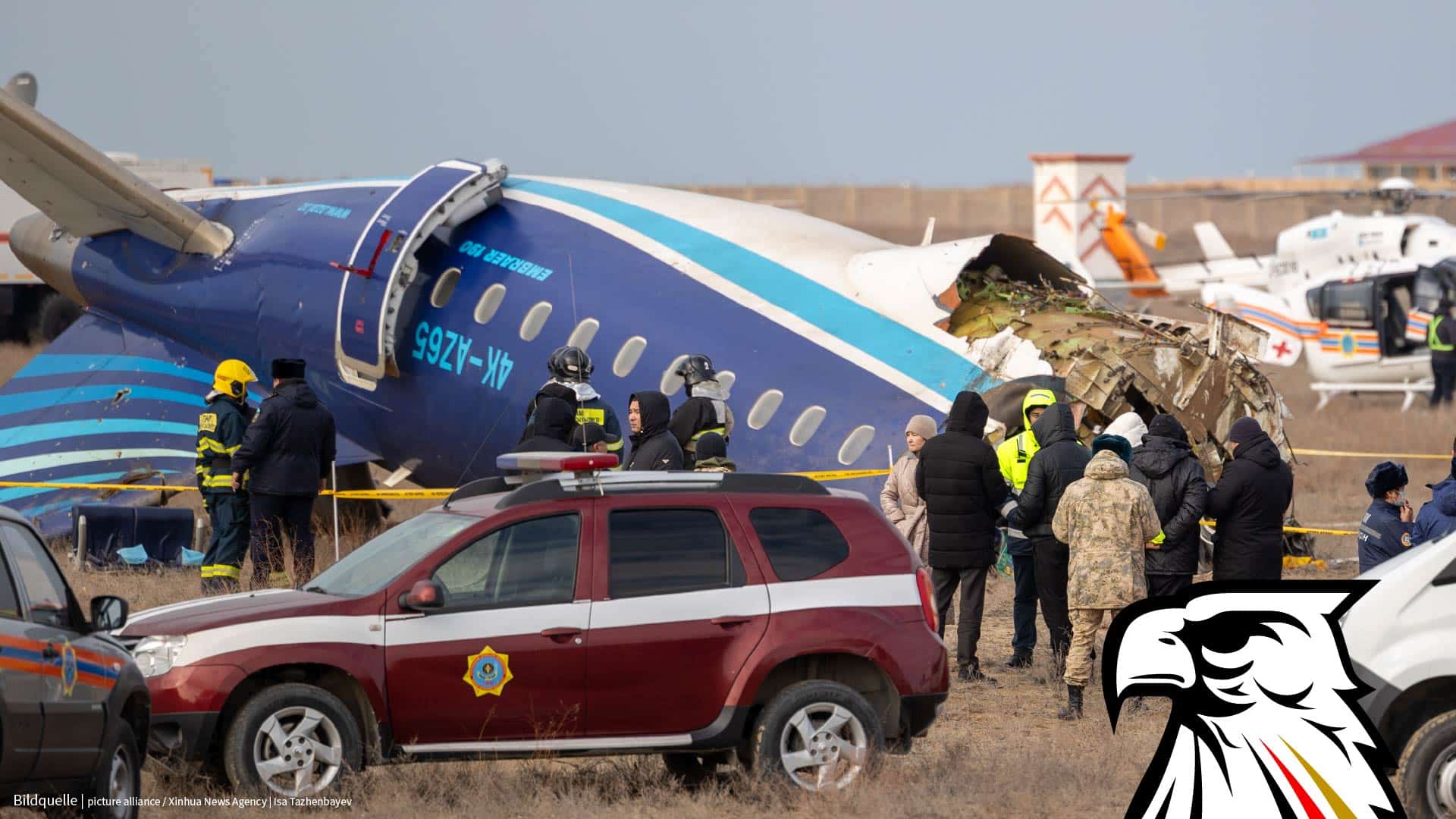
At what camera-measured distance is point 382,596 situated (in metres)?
8.91

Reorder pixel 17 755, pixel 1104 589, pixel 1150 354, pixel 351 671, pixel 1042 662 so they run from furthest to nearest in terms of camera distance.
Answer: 1. pixel 1150 354
2. pixel 1042 662
3. pixel 1104 589
4. pixel 351 671
5. pixel 17 755

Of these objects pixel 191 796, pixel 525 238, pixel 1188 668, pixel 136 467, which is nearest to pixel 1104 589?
pixel 1188 668

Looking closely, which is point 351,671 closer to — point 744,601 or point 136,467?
point 744,601

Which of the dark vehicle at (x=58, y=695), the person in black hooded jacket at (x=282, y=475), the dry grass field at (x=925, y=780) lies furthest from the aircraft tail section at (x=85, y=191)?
the dark vehicle at (x=58, y=695)

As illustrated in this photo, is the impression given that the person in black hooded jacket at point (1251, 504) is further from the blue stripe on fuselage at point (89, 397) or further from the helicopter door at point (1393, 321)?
the helicopter door at point (1393, 321)

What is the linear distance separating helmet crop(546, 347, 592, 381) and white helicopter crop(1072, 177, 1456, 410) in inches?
871

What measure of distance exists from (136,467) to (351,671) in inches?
402

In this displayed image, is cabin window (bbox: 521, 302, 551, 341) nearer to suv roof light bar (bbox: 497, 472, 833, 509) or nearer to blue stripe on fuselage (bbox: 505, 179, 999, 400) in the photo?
blue stripe on fuselage (bbox: 505, 179, 999, 400)

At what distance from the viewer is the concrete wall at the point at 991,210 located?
89875 mm

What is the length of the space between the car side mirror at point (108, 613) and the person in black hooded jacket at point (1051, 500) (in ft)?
21.6

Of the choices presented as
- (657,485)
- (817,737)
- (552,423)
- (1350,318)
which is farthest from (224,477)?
(1350,318)

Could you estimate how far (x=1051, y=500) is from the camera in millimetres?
12172

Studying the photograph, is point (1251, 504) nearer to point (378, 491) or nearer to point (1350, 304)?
point (378, 491)

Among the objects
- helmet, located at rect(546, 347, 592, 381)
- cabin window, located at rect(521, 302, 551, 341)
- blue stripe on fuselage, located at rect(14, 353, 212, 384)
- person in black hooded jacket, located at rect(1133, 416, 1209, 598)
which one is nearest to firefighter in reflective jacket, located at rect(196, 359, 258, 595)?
helmet, located at rect(546, 347, 592, 381)
